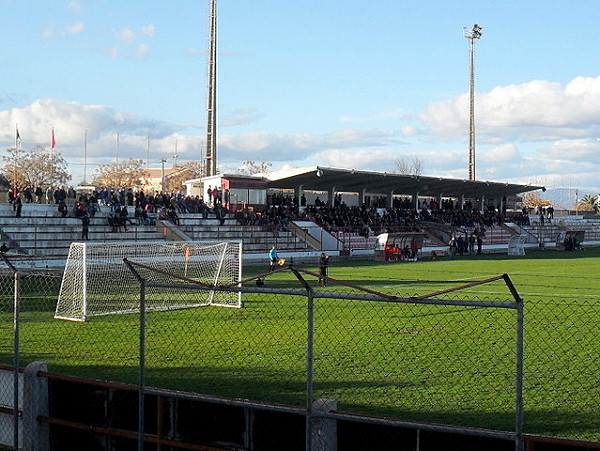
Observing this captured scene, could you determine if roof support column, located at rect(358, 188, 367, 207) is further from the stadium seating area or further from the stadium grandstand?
the stadium seating area

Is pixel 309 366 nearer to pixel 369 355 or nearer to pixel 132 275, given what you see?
pixel 369 355

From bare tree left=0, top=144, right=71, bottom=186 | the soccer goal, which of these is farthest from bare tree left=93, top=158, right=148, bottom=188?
the soccer goal

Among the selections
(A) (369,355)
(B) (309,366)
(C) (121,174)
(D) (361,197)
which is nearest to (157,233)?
(D) (361,197)

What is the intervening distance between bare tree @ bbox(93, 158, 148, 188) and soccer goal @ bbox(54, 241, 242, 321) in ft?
283

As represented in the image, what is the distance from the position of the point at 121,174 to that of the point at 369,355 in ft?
331

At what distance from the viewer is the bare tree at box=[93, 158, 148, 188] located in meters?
113

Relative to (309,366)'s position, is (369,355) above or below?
below

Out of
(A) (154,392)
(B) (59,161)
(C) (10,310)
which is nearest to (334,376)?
(A) (154,392)

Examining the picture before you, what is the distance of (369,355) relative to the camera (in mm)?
14836

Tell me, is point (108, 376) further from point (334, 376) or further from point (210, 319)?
point (210, 319)

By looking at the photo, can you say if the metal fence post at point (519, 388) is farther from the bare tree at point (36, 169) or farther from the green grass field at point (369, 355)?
the bare tree at point (36, 169)

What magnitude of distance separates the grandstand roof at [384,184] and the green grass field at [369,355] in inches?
1383

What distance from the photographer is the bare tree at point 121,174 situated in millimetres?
112562

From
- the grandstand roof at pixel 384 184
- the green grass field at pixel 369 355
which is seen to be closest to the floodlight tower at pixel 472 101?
the grandstand roof at pixel 384 184
